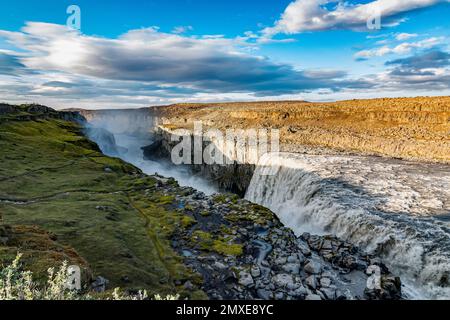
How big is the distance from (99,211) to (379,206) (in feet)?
71.0

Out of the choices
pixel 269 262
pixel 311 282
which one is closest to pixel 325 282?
pixel 311 282

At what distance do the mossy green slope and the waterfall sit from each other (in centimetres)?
1228

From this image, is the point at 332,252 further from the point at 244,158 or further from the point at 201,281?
the point at 244,158

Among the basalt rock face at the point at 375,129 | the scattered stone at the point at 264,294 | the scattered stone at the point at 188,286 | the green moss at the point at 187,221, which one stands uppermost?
the basalt rock face at the point at 375,129

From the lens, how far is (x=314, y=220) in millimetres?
28656

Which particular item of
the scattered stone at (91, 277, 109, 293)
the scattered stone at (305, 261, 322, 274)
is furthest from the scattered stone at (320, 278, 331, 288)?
the scattered stone at (91, 277, 109, 293)

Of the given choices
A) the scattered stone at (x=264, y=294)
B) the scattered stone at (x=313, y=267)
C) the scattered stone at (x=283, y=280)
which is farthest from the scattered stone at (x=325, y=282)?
the scattered stone at (x=264, y=294)

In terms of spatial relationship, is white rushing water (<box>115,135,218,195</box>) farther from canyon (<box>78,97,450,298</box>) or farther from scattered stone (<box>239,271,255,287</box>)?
scattered stone (<box>239,271,255,287</box>)

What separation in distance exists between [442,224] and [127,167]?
40777mm

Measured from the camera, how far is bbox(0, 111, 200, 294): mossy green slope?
1644 cm

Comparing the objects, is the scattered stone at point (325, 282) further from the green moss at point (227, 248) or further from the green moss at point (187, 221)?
the green moss at point (187, 221)

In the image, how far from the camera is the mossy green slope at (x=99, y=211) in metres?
16.4

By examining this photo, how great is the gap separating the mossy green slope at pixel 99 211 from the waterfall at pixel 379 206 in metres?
12.3
